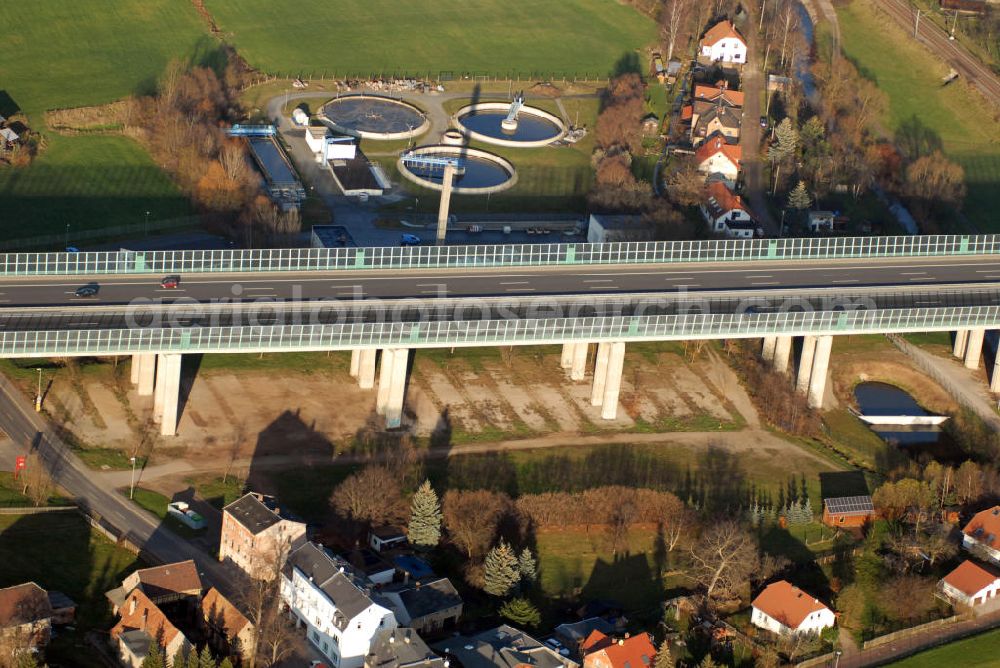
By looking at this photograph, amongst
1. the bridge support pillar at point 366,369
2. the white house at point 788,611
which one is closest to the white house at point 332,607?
the white house at point 788,611

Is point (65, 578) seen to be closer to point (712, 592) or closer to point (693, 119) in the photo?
point (712, 592)

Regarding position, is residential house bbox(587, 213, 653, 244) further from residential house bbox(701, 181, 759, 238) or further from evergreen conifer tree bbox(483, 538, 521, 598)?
evergreen conifer tree bbox(483, 538, 521, 598)

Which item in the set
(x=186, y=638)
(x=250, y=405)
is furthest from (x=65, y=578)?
(x=250, y=405)

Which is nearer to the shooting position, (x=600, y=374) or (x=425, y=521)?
(x=425, y=521)

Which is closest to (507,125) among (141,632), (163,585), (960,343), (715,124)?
(715,124)

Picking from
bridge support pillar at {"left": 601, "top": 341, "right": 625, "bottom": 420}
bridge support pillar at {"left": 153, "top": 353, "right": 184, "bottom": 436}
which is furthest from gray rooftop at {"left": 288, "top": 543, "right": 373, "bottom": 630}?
bridge support pillar at {"left": 601, "top": 341, "right": 625, "bottom": 420}

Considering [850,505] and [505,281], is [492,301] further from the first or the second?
[850,505]
